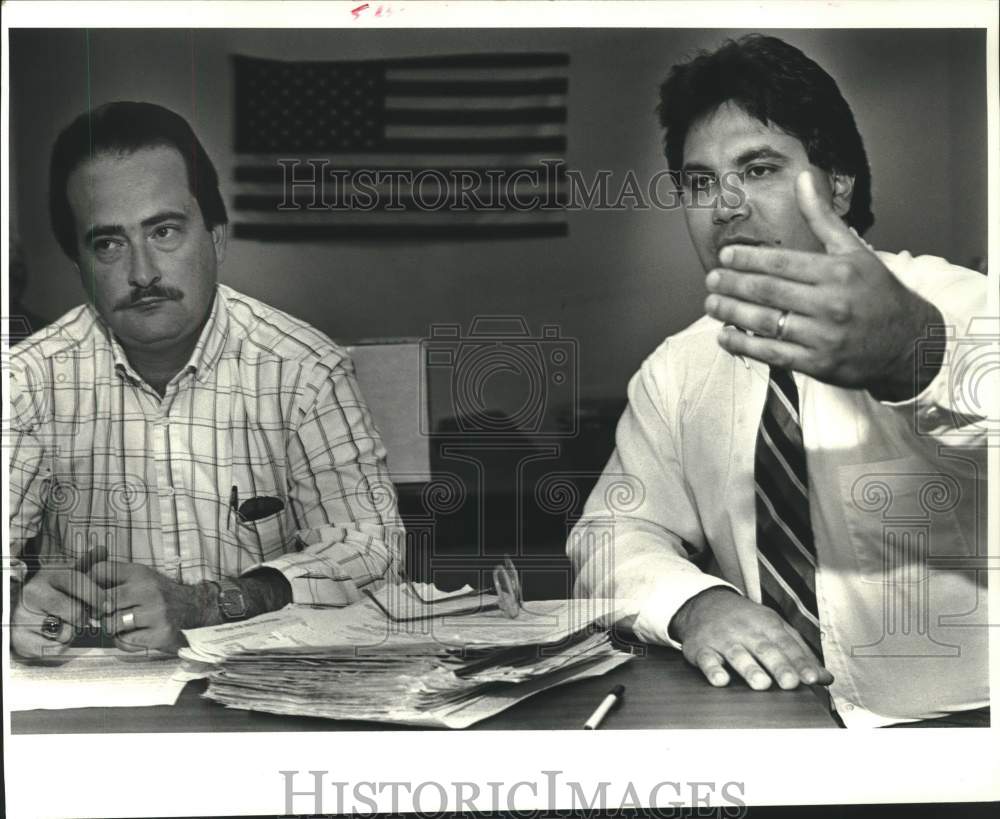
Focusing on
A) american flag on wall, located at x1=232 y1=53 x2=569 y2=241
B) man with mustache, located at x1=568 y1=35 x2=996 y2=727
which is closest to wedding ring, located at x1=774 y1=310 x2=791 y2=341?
man with mustache, located at x1=568 y1=35 x2=996 y2=727

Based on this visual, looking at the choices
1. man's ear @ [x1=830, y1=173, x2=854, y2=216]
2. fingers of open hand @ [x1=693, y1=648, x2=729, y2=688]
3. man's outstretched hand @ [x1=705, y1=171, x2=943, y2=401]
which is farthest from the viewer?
man's ear @ [x1=830, y1=173, x2=854, y2=216]

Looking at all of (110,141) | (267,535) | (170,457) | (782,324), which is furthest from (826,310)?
(110,141)

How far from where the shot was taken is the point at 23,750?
3.12 m

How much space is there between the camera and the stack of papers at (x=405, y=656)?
3.03 m

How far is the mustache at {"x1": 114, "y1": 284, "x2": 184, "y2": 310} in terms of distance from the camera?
3.09 m

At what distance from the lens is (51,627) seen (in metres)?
3.11

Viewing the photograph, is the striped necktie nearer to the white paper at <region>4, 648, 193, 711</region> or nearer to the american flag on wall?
the american flag on wall

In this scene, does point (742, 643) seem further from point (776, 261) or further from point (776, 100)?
point (776, 100)

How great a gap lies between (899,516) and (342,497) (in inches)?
54.0

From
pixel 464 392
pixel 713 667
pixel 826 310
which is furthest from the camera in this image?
pixel 464 392

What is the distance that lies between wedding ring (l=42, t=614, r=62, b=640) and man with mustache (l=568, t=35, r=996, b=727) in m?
1.29

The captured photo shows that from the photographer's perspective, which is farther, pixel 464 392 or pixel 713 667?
pixel 464 392

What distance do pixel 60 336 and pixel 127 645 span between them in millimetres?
775

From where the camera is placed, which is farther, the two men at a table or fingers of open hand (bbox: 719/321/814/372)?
the two men at a table
